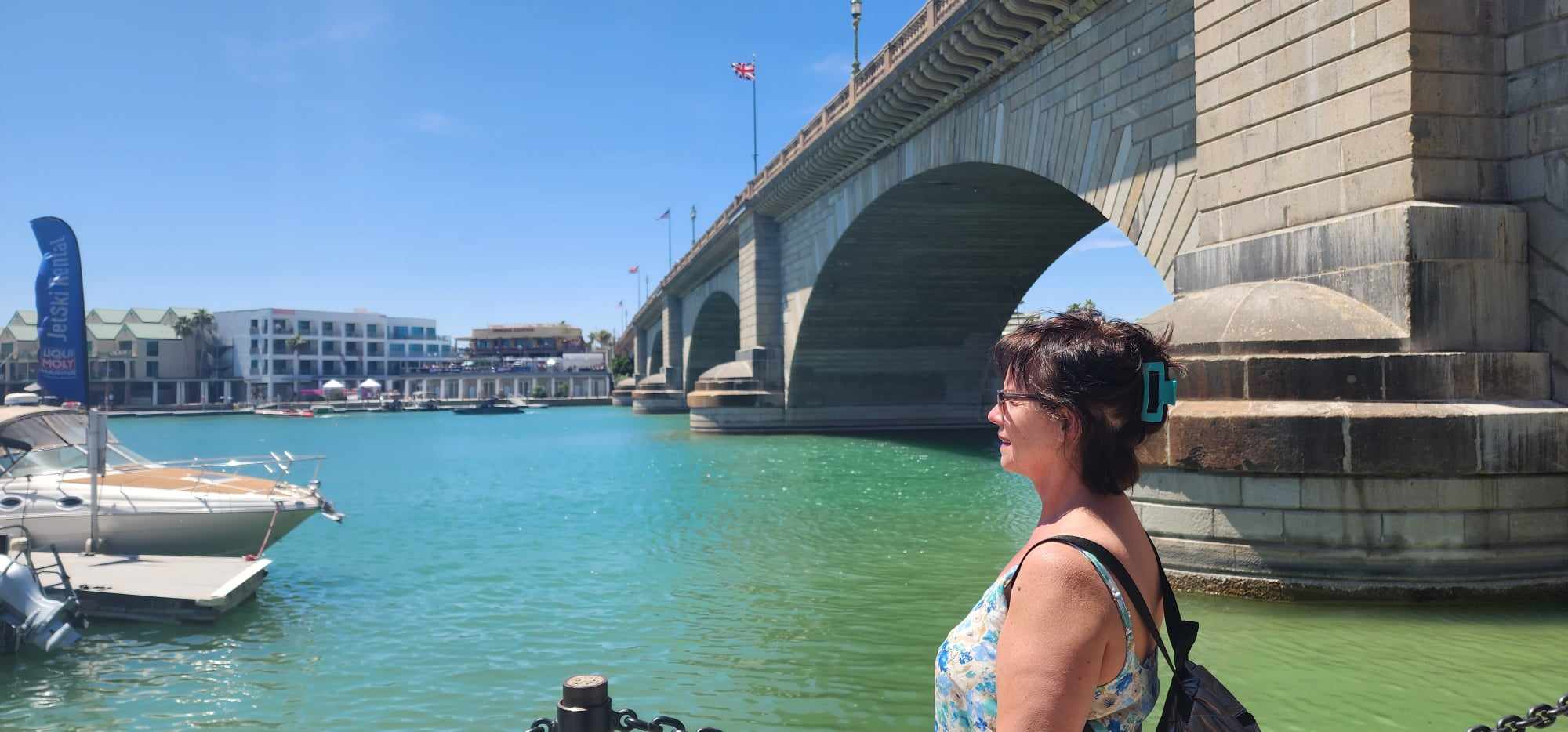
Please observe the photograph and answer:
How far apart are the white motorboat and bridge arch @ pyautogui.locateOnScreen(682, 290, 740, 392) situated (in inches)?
1757

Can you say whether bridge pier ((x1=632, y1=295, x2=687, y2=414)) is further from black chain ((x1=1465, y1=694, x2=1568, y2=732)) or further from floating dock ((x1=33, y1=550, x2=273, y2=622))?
black chain ((x1=1465, y1=694, x2=1568, y2=732))

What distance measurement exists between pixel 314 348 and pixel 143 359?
1616 cm

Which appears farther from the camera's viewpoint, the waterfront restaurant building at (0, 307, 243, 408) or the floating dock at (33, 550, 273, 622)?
the waterfront restaurant building at (0, 307, 243, 408)

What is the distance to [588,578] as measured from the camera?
1378 centimetres

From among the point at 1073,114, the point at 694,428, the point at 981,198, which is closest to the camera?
the point at 1073,114

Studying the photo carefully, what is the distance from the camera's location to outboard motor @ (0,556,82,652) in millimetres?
9844

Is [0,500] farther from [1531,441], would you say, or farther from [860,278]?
[860,278]

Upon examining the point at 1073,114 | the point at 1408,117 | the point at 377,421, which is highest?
the point at 1073,114

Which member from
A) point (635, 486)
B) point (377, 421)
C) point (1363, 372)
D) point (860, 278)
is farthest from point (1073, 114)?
point (377, 421)

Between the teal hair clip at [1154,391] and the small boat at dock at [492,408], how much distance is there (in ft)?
317

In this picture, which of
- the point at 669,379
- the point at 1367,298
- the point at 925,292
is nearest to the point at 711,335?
the point at 669,379

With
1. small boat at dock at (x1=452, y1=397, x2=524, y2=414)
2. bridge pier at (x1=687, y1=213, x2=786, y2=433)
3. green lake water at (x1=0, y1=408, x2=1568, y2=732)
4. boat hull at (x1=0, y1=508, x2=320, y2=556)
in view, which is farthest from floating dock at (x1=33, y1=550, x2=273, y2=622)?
small boat at dock at (x1=452, y1=397, x2=524, y2=414)

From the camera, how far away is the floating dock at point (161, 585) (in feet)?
36.0

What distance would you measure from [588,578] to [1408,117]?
400 inches
